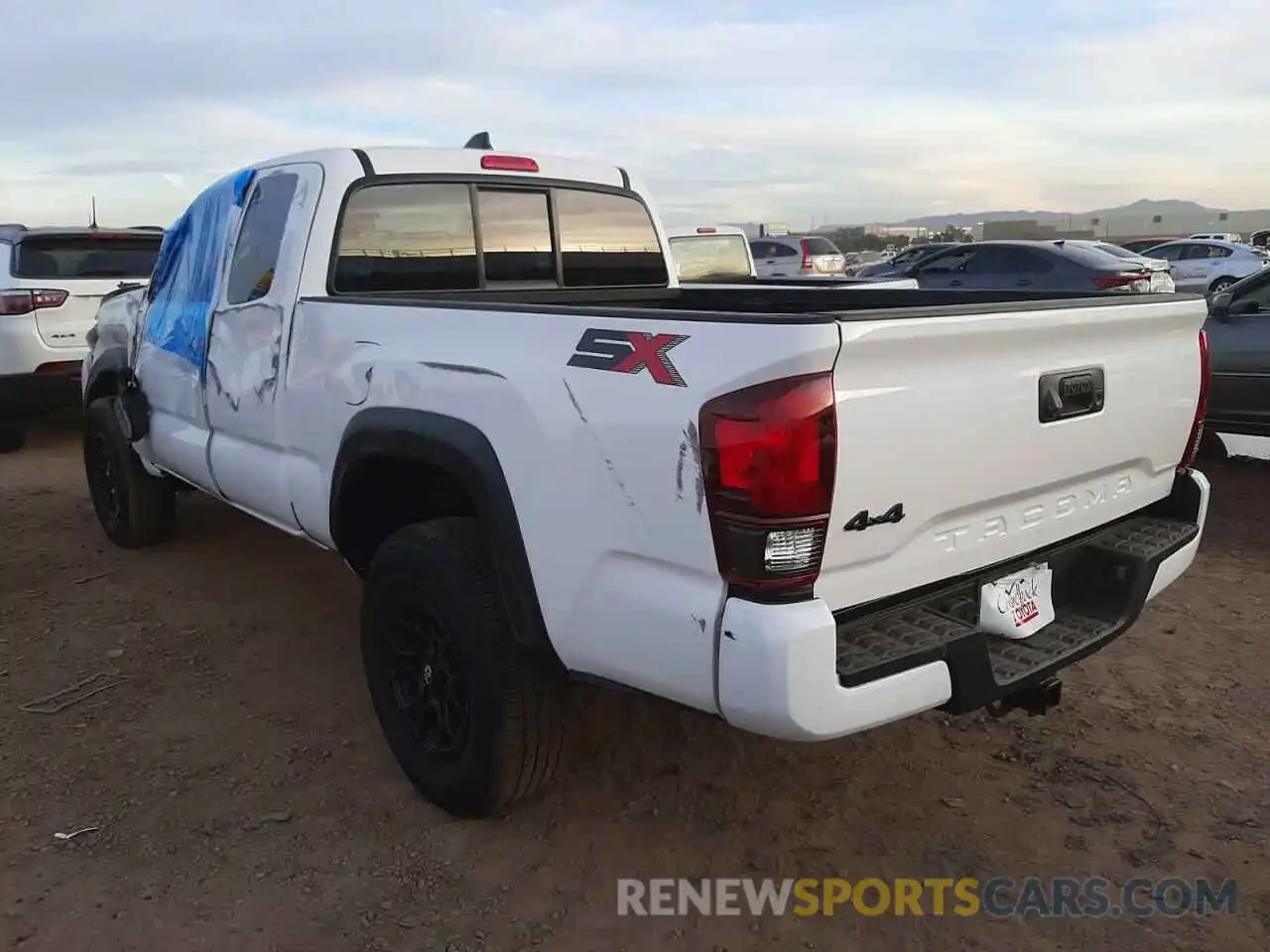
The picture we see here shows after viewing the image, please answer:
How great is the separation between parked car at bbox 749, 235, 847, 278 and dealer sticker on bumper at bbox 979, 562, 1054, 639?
15.9 meters

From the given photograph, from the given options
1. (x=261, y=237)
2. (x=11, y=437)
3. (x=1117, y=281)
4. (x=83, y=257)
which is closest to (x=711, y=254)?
(x=1117, y=281)

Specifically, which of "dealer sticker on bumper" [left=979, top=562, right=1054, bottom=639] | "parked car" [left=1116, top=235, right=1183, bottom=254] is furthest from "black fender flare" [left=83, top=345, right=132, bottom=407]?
"parked car" [left=1116, top=235, right=1183, bottom=254]

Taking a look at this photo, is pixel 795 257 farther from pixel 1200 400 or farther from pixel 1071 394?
pixel 1071 394

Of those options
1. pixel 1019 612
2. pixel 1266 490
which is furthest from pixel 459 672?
pixel 1266 490

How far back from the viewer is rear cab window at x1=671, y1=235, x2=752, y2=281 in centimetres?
1159

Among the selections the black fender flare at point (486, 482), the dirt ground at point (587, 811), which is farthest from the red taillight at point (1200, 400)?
the black fender flare at point (486, 482)

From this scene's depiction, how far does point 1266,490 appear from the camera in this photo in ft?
22.3

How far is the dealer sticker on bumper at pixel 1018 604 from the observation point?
2.66m

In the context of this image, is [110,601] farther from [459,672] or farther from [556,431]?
[556,431]

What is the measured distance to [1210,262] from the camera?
73.9 feet

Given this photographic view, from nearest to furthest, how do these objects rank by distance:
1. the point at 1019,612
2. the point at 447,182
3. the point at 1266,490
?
1. the point at 1019,612
2. the point at 447,182
3. the point at 1266,490

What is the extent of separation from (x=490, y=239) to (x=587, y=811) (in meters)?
2.25

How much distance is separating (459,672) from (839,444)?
133cm

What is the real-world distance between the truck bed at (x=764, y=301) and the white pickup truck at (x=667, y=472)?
0.02 meters
